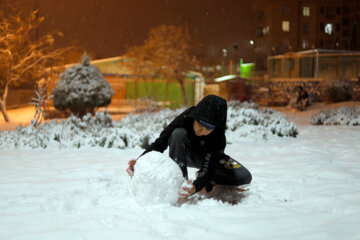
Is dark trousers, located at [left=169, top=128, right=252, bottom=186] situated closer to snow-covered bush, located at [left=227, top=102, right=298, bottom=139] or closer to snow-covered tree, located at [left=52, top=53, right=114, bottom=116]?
snow-covered bush, located at [left=227, top=102, right=298, bottom=139]

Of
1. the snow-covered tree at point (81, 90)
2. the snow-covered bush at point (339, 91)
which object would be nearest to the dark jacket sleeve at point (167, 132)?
the snow-covered tree at point (81, 90)

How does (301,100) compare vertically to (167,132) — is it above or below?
below

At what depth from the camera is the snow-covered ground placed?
2.68 m

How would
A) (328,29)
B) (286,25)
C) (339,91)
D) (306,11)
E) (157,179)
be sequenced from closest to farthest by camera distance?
(157,179) → (339,91) → (286,25) → (306,11) → (328,29)

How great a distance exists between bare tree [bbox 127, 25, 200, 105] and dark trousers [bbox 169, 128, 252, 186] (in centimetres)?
1921

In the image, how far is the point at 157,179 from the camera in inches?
123

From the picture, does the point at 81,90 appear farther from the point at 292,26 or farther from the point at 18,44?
the point at 292,26

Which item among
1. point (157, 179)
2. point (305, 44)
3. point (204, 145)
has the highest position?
point (305, 44)

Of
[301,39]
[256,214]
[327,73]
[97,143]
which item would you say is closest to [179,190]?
[256,214]

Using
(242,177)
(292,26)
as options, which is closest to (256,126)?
(242,177)

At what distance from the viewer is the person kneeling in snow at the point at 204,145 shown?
3.19m

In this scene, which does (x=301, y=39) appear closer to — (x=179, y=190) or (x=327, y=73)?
(x=327, y=73)

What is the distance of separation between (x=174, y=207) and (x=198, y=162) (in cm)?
74

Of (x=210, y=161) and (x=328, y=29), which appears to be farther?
(x=328, y=29)
